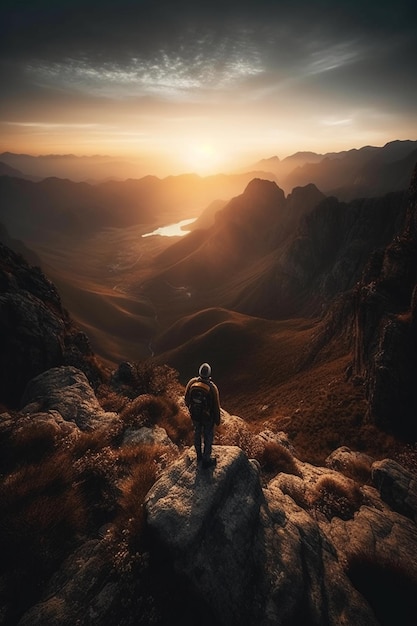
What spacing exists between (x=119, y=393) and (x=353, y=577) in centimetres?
1912

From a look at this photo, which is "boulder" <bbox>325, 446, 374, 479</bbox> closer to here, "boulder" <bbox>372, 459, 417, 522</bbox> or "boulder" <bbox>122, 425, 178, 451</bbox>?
"boulder" <bbox>372, 459, 417, 522</bbox>

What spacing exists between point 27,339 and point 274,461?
22.4 meters

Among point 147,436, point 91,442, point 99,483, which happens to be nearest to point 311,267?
point 147,436

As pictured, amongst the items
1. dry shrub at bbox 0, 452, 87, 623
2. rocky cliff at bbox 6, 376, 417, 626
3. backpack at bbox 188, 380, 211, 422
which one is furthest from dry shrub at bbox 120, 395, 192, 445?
backpack at bbox 188, 380, 211, 422

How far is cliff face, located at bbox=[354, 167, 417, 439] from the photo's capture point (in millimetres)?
28516

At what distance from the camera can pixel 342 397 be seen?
36.7 metres

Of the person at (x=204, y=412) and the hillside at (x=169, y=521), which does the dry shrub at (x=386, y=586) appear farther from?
the person at (x=204, y=412)

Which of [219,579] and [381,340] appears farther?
[381,340]

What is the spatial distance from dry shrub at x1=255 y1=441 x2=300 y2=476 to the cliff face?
749 inches

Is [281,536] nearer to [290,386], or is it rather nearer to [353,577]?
[353,577]

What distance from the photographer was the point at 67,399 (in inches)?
685

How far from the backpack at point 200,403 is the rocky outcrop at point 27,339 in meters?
19.4

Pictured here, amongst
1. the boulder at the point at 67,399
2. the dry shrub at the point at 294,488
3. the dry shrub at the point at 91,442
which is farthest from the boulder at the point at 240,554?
the boulder at the point at 67,399

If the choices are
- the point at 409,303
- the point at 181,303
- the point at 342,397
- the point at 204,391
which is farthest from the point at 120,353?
the point at 204,391
